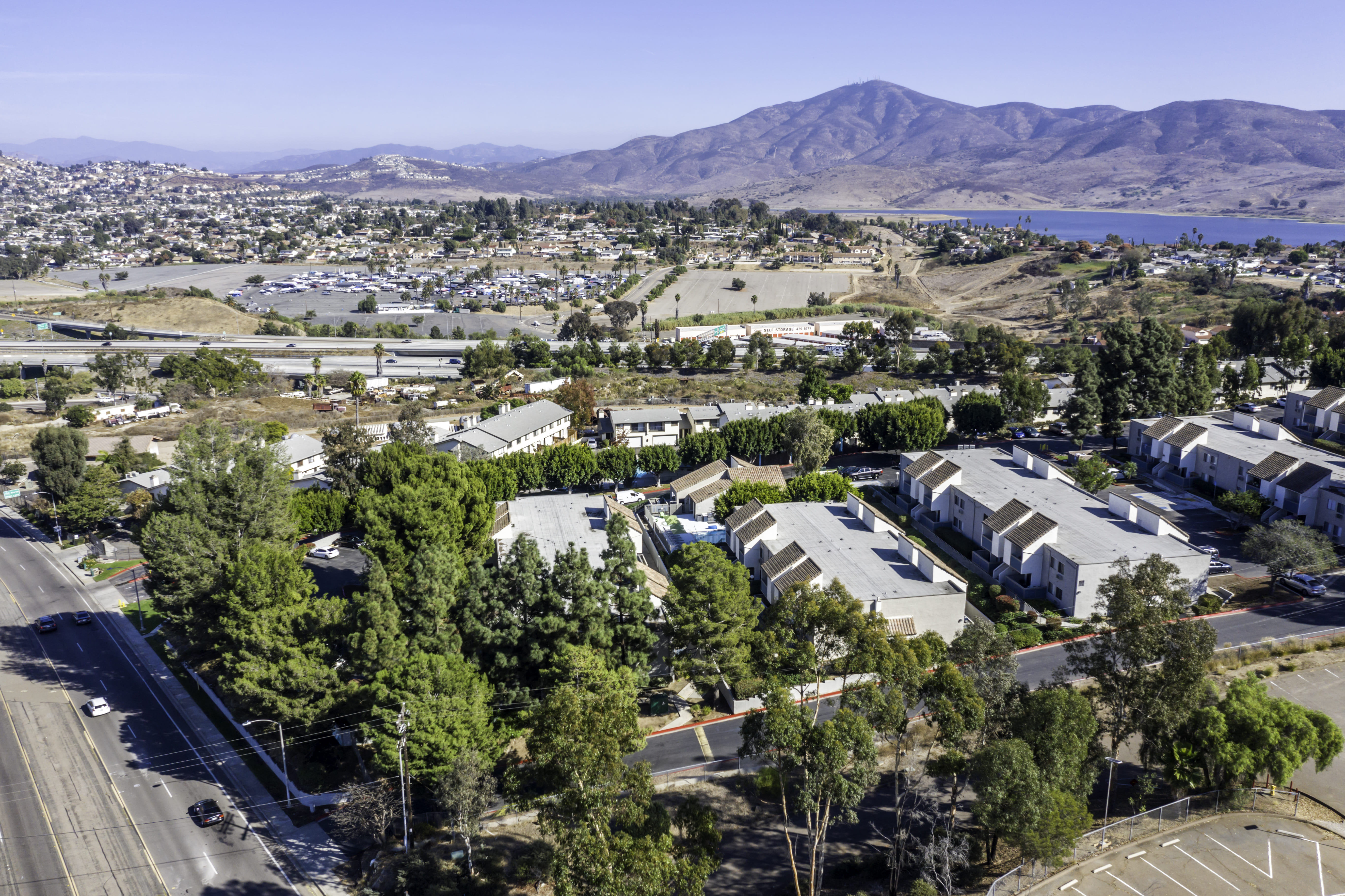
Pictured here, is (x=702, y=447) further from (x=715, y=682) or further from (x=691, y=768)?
(x=691, y=768)

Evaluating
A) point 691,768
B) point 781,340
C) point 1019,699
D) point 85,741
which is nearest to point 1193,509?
point 1019,699

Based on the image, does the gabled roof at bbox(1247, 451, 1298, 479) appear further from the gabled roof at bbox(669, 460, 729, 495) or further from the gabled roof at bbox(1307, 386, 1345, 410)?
the gabled roof at bbox(669, 460, 729, 495)

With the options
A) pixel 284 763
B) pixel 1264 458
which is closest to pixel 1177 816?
pixel 284 763

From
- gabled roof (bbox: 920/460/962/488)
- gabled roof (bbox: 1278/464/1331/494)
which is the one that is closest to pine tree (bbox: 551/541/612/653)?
gabled roof (bbox: 920/460/962/488)

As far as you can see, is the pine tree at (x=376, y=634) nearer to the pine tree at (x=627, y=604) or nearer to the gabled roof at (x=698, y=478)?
the pine tree at (x=627, y=604)

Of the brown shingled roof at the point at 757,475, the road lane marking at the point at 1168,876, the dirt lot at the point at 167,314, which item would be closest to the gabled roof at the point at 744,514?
the brown shingled roof at the point at 757,475
